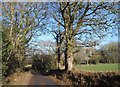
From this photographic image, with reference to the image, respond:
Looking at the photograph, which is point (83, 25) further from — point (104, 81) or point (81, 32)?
point (104, 81)

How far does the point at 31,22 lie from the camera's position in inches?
1054

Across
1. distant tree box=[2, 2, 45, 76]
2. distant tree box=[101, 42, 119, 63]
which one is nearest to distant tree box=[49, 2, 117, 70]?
distant tree box=[2, 2, 45, 76]

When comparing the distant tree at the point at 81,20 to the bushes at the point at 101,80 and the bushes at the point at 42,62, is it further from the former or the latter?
the bushes at the point at 42,62

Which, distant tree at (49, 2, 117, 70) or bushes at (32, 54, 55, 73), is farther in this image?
bushes at (32, 54, 55, 73)

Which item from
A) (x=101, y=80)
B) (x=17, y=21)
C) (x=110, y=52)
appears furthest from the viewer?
(x=110, y=52)

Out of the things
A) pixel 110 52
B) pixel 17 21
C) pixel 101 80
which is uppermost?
pixel 17 21

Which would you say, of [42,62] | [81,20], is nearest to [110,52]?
[42,62]

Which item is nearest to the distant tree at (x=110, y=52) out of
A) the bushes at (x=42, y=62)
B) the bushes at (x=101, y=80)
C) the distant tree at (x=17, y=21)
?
the bushes at (x=42, y=62)

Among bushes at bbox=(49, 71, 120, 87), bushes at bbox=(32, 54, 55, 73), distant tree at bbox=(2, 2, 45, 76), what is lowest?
bushes at bbox=(49, 71, 120, 87)

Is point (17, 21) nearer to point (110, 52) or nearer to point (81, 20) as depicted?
point (81, 20)

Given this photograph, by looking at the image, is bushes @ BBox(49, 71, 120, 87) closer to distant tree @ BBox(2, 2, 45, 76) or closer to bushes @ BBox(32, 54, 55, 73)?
distant tree @ BBox(2, 2, 45, 76)

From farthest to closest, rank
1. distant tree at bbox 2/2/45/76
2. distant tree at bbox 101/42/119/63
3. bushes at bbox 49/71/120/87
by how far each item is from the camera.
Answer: distant tree at bbox 101/42/119/63, distant tree at bbox 2/2/45/76, bushes at bbox 49/71/120/87

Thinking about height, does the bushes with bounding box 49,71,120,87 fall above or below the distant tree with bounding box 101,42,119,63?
below

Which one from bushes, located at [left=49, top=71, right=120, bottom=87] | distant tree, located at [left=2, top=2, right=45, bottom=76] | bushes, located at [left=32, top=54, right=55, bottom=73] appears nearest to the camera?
bushes, located at [left=49, top=71, right=120, bottom=87]
